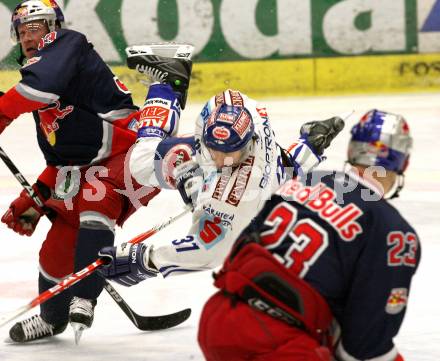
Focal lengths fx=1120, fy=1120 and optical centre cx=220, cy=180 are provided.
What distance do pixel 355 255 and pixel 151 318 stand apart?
66.4 inches

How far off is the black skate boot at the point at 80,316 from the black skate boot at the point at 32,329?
0.21 m

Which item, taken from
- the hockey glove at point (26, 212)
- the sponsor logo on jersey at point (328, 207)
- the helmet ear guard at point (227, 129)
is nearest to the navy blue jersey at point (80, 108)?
the hockey glove at point (26, 212)

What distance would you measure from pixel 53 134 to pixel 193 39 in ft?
16.6

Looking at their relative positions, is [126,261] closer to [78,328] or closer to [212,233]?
[212,233]

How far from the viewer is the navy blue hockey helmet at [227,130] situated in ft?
10.0

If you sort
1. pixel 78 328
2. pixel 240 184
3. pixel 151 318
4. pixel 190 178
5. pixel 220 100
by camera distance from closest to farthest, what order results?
pixel 240 184 → pixel 220 100 → pixel 190 178 → pixel 78 328 → pixel 151 318

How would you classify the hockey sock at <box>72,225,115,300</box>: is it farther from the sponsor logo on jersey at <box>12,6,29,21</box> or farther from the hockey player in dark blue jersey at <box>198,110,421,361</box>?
the hockey player in dark blue jersey at <box>198,110,421,361</box>

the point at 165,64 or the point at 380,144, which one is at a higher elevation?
the point at 380,144

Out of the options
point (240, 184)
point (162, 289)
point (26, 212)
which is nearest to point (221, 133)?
point (240, 184)

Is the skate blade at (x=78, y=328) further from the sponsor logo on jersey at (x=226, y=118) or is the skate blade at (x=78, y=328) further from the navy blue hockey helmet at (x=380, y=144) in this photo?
the navy blue hockey helmet at (x=380, y=144)

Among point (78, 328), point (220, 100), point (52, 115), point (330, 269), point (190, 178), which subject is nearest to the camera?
point (330, 269)

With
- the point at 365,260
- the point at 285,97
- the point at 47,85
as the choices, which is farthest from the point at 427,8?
the point at 365,260

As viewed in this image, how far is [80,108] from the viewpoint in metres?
3.71

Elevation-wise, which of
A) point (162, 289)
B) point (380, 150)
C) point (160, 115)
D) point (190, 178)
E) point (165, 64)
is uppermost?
point (380, 150)
